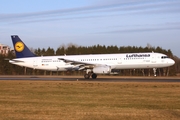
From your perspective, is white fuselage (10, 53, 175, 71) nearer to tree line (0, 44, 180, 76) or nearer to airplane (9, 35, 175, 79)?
airplane (9, 35, 175, 79)

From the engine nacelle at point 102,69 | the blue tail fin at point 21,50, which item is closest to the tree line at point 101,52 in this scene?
the blue tail fin at point 21,50

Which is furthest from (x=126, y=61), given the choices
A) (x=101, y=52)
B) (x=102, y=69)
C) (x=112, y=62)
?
(x=101, y=52)

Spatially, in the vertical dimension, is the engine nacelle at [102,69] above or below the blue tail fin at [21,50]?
below

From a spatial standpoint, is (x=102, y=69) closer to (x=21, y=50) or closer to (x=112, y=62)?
(x=112, y=62)

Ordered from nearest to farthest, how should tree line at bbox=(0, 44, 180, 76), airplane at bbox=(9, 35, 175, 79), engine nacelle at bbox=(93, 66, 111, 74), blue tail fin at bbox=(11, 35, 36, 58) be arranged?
1. engine nacelle at bbox=(93, 66, 111, 74)
2. airplane at bbox=(9, 35, 175, 79)
3. blue tail fin at bbox=(11, 35, 36, 58)
4. tree line at bbox=(0, 44, 180, 76)

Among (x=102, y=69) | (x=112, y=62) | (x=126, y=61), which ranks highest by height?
(x=126, y=61)

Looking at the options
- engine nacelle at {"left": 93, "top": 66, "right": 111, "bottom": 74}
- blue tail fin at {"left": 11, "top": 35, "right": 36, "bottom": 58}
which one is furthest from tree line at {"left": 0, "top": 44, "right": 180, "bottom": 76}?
engine nacelle at {"left": 93, "top": 66, "right": 111, "bottom": 74}

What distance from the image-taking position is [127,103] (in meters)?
16.7

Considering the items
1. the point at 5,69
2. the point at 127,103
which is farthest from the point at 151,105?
the point at 5,69

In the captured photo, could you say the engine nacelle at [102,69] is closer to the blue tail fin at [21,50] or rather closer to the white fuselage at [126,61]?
the white fuselage at [126,61]

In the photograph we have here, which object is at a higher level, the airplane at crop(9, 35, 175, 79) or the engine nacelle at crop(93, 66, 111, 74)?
the airplane at crop(9, 35, 175, 79)

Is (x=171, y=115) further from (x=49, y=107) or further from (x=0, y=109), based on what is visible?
(x=0, y=109)

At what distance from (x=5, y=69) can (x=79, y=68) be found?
1629 inches

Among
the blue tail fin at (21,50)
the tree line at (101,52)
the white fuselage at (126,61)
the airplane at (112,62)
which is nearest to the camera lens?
the airplane at (112,62)
